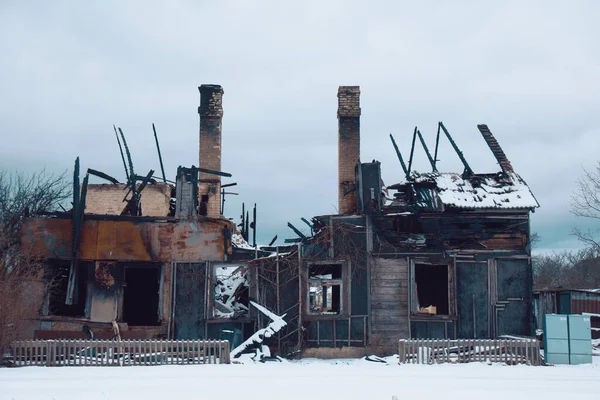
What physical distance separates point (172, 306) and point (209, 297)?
117 cm

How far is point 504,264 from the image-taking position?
1866 cm

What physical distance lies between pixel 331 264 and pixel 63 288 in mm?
9052

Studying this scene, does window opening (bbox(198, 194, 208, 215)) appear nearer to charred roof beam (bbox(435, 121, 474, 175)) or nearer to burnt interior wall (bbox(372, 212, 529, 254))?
burnt interior wall (bbox(372, 212, 529, 254))

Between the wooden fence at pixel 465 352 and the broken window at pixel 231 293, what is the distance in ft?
19.0

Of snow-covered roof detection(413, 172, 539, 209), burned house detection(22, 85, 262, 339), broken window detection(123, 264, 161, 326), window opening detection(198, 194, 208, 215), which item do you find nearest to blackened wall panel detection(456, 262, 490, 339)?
snow-covered roof detection(413, 172, 539, 209)

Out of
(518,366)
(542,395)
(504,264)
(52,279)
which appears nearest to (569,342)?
(518,366)

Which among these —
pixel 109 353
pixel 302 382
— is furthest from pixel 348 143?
pixel 109 353

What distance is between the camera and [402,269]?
18.7m

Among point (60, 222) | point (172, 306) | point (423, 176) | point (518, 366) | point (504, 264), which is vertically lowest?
point (518, 366)

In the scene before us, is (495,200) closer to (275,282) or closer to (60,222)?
(275,282)

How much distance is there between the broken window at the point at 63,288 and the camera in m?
18.9

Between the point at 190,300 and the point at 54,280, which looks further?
the point at 54,280

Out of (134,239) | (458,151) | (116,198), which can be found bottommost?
(134,239)

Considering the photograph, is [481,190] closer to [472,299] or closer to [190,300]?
[472,299]
